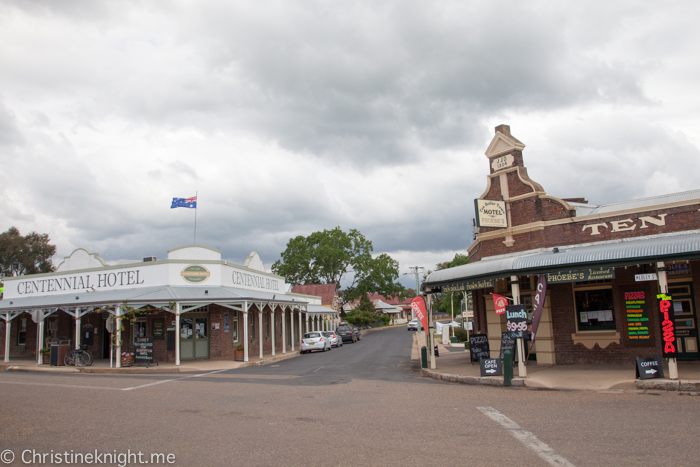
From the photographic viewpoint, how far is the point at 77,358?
22.1 m

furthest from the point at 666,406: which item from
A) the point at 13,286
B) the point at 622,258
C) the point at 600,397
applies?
the point at 13,286

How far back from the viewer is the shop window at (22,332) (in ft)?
98.3

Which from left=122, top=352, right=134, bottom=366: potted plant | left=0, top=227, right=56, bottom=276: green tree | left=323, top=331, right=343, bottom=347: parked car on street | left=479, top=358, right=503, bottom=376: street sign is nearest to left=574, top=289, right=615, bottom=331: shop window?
left=479, top=358, right=503, bottom=376: street sign

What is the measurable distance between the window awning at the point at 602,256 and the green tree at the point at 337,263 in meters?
56.4

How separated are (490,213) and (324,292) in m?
51.7

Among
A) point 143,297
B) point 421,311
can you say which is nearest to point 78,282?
point 143,297

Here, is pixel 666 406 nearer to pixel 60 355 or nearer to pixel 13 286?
pixel 60 355

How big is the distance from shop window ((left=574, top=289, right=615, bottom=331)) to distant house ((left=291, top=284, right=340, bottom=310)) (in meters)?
50.1

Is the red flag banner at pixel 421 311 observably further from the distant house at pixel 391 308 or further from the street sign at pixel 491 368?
the distant house at pixel 391 308

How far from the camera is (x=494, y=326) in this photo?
714 inches

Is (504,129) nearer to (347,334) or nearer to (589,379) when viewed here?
(589,379)

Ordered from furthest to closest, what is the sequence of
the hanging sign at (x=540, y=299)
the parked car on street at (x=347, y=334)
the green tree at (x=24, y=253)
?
1. the green tree at (x=24, y=253)
2. the parked car on street at (x=347, y=334)
3. the hanging sign at (x=540, y=299)

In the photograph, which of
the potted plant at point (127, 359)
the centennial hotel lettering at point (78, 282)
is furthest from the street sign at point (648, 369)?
the centennial hotel lettering at point (78, 282)

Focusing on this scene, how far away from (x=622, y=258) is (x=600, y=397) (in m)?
3.68
